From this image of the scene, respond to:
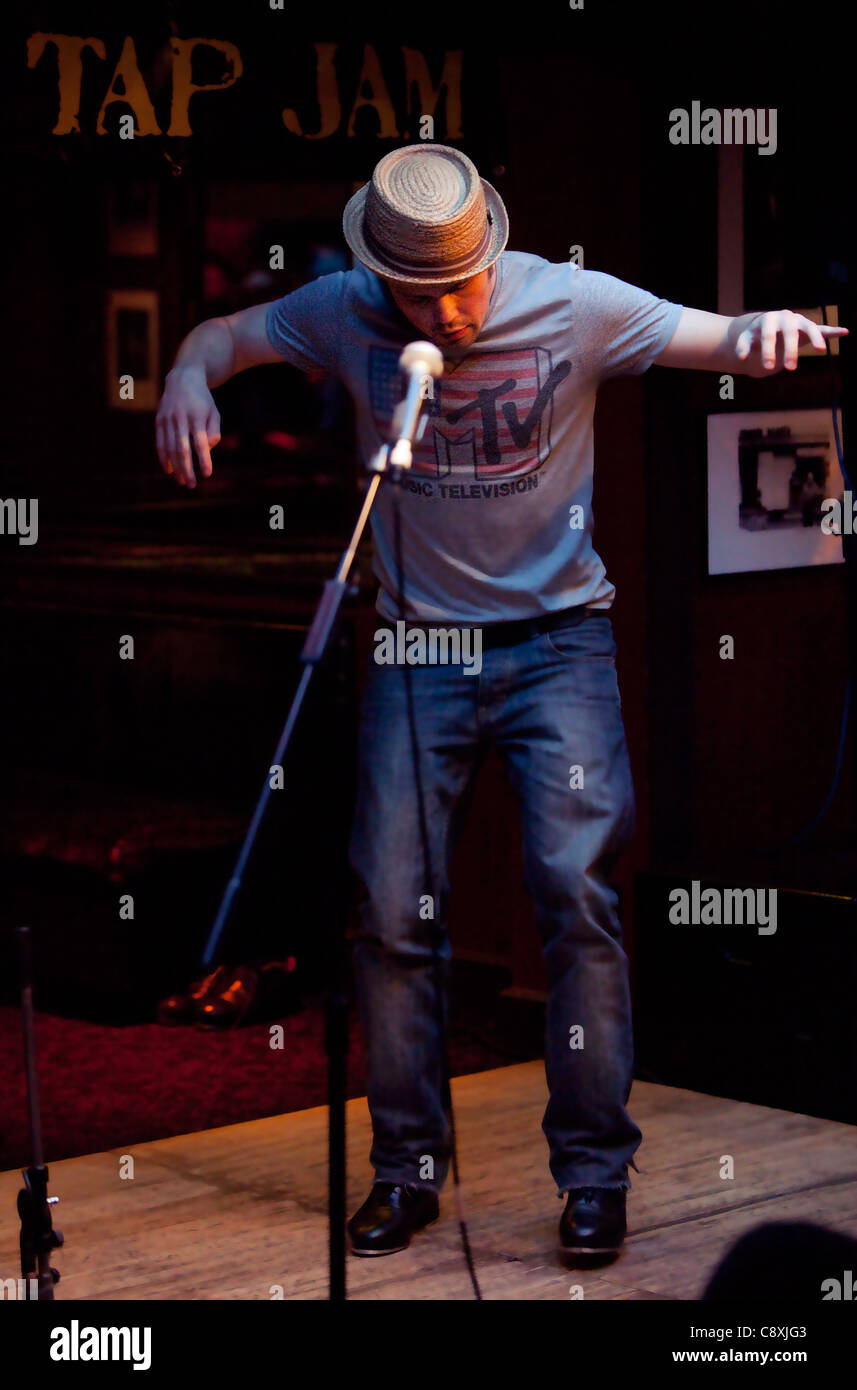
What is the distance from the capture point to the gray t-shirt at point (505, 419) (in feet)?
10.2

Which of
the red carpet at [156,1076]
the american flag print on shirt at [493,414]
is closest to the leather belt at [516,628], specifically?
the american flag print on shirt at [493,414]

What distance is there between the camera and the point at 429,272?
2.94 metres

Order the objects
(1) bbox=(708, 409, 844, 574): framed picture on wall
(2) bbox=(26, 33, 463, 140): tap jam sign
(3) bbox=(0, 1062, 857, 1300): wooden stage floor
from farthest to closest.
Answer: (1) bbox=(708, 409, 844, 574): framed picture on wall → (2) bbox=(26, 33, 463, 140): tap jam sign → (3) bbox=(0, 1062, 857, 1300): wooden stage floor

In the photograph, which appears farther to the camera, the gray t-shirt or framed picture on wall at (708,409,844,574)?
framed picture on wall at (708,409,844,574)

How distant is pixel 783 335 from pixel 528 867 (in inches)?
39.9

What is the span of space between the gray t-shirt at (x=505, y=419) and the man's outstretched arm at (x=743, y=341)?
0.11ft

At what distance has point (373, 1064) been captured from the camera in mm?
3254

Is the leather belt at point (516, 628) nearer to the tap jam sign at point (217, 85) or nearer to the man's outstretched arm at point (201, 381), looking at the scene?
the man's outstretched arm at point (201, 381)

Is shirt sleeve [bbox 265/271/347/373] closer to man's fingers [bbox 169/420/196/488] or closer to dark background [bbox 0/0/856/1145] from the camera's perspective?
Answer: man's fingers [bbox 169/420/196/488]

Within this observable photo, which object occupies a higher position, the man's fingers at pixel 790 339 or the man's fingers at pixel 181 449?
the man's fingers at pixel 790 339

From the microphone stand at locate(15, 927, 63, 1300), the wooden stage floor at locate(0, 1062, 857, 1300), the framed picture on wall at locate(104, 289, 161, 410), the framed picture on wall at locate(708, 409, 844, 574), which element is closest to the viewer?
the microphone stand at locate(15, 927, 63, 1300)

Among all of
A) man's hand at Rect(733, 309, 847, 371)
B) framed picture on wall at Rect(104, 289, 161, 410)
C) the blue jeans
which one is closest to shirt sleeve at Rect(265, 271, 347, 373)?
the blue jeans

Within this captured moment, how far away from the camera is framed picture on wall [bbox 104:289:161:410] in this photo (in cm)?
1254

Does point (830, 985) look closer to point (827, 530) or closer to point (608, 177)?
point (827, 530)
